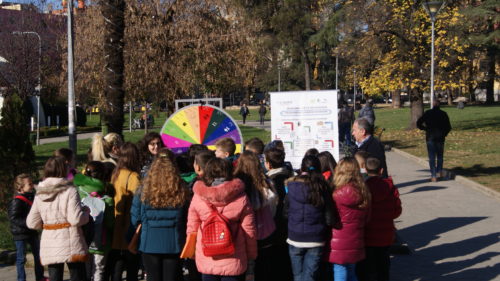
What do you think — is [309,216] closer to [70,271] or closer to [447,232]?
[70,271]

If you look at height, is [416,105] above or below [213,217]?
above

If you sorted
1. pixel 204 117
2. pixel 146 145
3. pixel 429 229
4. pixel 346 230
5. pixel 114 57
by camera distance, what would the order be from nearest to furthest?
pixel 346 230 → pixel 146 145 → pixel 204 117 → pixel 429 229 → pixel 114 57

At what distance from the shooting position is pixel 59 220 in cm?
614

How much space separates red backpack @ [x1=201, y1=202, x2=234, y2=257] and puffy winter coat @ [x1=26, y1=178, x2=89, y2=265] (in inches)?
55.6

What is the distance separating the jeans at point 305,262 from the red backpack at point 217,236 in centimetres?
115

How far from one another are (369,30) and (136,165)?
27766mm

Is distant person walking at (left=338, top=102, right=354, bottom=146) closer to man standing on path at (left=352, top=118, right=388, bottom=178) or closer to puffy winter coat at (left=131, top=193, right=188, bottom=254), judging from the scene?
man standing on path at (left=352, top=118, right=388, bottom=178)

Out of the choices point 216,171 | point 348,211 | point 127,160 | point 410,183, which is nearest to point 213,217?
point 216,171

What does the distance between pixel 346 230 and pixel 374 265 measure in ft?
3.13

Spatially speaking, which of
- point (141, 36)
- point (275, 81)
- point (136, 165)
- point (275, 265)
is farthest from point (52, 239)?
point (275, 81)

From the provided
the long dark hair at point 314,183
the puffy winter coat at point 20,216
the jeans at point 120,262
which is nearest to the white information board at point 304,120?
the long dark hair at point 314,183

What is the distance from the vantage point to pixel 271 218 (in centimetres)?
632

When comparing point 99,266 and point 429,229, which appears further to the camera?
point 429,229

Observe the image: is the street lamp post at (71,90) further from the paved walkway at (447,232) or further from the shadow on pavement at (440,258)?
the shadow on pavement at (440,258)
